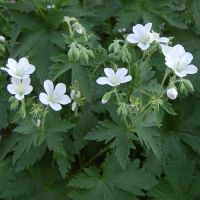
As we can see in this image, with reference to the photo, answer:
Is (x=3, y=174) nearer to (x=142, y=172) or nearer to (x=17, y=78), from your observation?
(x=17, y=78)

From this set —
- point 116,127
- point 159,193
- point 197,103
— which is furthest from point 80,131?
point 197,103

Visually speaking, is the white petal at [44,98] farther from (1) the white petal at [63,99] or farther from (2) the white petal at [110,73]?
Answer: (2) the white petal at [110,73]

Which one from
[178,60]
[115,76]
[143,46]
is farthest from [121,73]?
[178,60]

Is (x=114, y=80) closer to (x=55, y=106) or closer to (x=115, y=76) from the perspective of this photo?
(x=115, y=76)

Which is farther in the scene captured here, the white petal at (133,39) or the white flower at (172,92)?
the white petal at (133,39)

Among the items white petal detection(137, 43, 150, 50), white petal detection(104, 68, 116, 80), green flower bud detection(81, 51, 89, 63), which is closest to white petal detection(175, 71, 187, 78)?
white petal detection(137, 43, 150, 50)

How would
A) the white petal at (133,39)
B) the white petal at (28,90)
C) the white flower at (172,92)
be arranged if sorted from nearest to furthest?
the white flower at (172,92)
the white petal at (28,90)
the white petal at (133,39)

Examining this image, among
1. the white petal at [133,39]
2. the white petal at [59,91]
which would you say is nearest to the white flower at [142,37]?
the white petal at [133,39]
